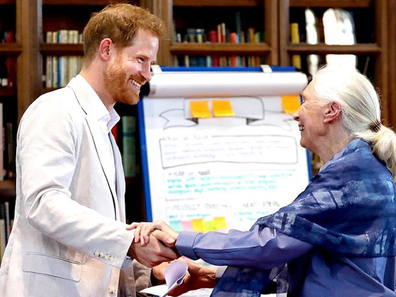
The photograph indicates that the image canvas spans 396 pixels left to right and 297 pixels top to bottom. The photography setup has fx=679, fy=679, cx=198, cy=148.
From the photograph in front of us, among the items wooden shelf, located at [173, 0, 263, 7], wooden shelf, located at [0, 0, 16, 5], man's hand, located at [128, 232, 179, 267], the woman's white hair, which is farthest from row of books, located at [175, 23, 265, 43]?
man's hand, located at [128, 232, 179, 267]

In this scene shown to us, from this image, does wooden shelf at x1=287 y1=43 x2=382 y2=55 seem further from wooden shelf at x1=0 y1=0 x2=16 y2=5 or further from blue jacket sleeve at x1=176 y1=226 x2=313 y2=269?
blue jacket sleeve at x1=176 y1=226 x2=313 y2=269

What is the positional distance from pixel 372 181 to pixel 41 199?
0.87 meters

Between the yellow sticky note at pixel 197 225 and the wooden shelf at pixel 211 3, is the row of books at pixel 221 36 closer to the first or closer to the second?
the wooden shelf at pixel 211 3

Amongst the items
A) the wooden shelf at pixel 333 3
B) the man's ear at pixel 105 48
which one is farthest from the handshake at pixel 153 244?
the wooden shelf at pixel 333 3

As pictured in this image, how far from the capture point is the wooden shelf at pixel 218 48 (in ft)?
11.5

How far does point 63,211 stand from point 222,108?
156cm

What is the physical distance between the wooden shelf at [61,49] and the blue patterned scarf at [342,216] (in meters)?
2.02

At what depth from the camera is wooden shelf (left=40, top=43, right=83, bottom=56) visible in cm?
344

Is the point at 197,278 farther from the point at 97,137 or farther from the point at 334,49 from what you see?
the point at 334,49

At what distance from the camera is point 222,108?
3.25 metres

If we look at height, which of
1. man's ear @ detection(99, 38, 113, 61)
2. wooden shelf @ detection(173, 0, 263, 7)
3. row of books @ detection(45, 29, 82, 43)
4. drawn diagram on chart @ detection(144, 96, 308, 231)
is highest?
wooden shelf @ detection(173, 0, 263, 7)

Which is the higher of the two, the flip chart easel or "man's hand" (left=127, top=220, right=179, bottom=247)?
the flip chart easel

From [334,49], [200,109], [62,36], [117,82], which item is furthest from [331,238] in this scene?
[62,36]

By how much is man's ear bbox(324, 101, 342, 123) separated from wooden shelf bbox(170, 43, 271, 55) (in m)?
1.69
